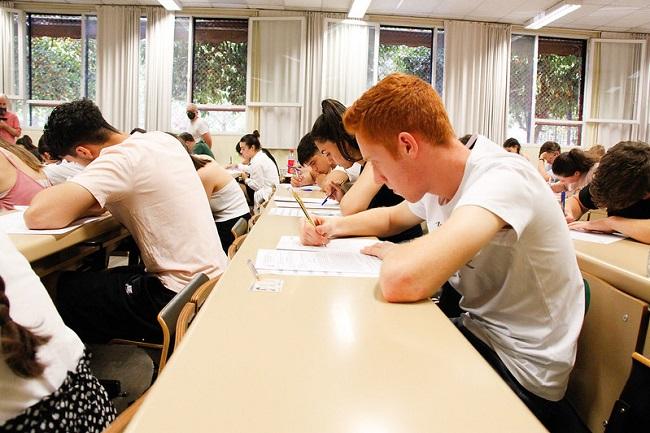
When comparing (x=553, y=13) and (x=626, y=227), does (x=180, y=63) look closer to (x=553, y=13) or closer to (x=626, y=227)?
(x=553, y=13)

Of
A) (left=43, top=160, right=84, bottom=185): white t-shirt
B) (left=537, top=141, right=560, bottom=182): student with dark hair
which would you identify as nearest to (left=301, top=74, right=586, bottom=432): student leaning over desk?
(left=43, top=160, right=84, bottom=185): white t-shirt

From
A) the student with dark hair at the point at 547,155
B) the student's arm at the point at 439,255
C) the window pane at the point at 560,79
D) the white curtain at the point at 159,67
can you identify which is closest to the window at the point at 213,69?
the white curtain at the point at 159,67

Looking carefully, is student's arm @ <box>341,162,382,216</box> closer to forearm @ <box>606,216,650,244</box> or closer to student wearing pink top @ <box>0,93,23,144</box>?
forearm @ <box>606,216,650,244</box>

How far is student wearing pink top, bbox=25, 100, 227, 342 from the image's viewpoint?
4.91ft

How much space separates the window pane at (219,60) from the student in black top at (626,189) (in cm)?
615

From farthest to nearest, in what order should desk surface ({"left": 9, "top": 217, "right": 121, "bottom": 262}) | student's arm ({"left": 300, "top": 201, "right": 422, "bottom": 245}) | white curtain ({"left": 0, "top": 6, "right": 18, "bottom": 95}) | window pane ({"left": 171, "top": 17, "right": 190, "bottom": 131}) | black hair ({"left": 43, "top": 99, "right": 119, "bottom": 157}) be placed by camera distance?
window pane ({"left": 171, "top": 17, "right": 190, "bottom": 131})
white curtain ({"left": 0, "top": 6, "right": 18, "bottom": 95})
black hair ({"left": 43, "top": 99, "right": 119, "bottom": 157})
student's arm ({"left": 300, "top": 201, "right": 422, "bottom": 245})
desk surface ({"left": 9, "top": 217, "right": 121, "bottom": 262})

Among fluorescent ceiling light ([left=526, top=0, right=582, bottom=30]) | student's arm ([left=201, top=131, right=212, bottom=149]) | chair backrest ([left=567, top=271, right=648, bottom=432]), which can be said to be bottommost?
chair backrest ([left=567, top=271, right=648, bottom=432])

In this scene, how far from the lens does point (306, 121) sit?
7125 mm

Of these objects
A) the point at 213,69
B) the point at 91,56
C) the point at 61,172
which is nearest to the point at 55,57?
the point at 91,56

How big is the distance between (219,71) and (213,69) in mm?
94

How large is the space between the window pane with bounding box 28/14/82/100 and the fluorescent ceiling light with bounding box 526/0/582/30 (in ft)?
22.1

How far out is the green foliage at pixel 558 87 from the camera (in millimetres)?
7570

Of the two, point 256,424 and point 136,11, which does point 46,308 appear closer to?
point 256,424

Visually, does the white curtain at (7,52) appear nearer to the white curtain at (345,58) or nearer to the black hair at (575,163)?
the white curtain at (345,58)
